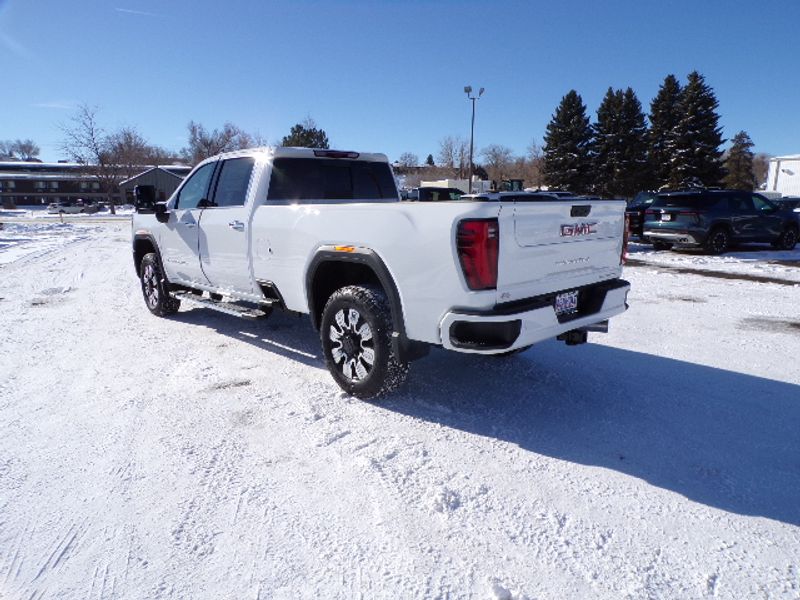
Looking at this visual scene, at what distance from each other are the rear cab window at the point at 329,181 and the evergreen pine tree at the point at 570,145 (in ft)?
141

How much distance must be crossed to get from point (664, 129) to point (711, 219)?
38.2m

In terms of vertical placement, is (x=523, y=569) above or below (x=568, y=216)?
below

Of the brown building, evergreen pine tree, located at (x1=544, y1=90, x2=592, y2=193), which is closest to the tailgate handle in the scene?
evergreen pine tree, located at (x1=544, y1=90, x2=592, y2=193)

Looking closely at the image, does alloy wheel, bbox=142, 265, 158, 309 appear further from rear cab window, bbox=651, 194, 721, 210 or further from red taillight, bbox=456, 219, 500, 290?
rear cab window, bbox=651, 194, 721, 210

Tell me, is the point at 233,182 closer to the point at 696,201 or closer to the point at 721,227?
the point at 696,201

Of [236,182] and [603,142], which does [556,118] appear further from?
[236,182]

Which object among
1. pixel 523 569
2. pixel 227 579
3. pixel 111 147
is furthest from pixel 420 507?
pixel 111 147

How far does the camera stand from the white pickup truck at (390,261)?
3.02 meters

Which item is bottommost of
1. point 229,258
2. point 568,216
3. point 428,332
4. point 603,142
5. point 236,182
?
point 428,332

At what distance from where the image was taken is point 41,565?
2.12m

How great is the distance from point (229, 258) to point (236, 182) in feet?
2.66

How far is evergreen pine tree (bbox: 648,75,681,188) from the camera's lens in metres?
43.8

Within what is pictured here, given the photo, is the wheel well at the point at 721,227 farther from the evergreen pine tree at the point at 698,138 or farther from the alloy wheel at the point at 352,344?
the evergreen pine tree at the point at 698,138

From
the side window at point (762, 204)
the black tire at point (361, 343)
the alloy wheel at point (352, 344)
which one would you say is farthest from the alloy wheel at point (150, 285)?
the side window at point (762, 204)
